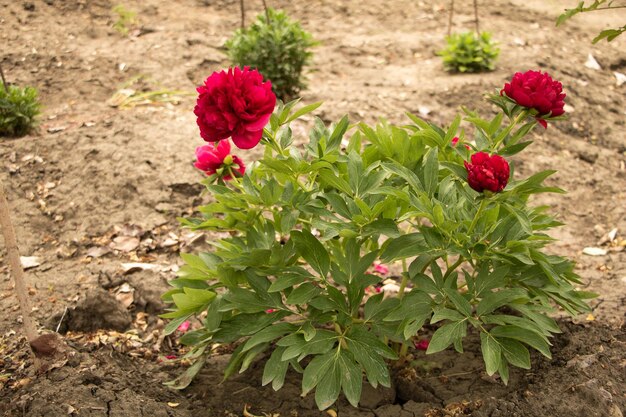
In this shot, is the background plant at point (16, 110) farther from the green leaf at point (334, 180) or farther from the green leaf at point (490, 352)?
the green leaf at point (490, 352)

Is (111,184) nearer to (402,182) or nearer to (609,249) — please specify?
(402,182)

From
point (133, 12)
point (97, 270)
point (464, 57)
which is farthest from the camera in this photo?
point (133, 12)

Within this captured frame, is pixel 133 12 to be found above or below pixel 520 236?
below

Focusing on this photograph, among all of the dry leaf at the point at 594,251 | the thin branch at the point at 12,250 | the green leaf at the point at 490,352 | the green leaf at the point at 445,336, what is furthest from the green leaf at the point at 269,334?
the dry leaf at the point at 594,251

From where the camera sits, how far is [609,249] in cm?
364

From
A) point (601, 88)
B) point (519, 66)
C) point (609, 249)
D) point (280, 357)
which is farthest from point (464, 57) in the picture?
point (280, 357)

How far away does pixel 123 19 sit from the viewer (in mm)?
6148

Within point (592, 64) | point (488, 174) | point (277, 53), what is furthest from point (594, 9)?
point (592, 64)

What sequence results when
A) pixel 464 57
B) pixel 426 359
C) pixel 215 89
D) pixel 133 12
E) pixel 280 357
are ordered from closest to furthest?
pixel 215 89 < pixel 280 357 < pixel 426 359 < pixel 464 57 < pixel 133 12

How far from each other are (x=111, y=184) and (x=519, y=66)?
3.48 meters

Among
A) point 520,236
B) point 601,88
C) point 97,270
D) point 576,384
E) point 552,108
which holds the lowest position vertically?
point 601,88

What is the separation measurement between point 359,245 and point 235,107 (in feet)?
2.12

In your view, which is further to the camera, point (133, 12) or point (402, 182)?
point (133, 12)

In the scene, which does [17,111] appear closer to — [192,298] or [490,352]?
[192,298]
